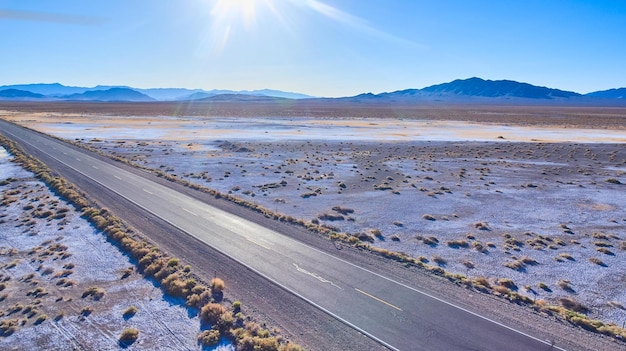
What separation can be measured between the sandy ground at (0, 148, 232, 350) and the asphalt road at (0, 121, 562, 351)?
188 inches

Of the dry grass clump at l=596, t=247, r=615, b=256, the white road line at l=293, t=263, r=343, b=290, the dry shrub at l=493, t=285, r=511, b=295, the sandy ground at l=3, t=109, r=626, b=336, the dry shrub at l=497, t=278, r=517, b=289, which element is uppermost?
the white road line at l=293, t=263, r=343, b=290

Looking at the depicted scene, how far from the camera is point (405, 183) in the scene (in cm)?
4253

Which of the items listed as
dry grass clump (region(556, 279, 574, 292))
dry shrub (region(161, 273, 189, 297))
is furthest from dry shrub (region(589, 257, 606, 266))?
dry shrub (region(161, 273, 189, 297))

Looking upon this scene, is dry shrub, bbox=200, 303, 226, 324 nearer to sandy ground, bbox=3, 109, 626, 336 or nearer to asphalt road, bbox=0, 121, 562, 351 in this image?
asphalt road, bbox=0, 121, 562, 351

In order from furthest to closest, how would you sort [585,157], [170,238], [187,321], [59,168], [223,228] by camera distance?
1. [585,157]
2. [59,168]
3. [223,228]
4. [170,238]
5. [187,321]

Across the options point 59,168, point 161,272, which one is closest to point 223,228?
point 161,272

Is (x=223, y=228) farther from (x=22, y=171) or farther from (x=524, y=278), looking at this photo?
(x=22, y=171)

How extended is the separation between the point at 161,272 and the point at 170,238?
17.0 ft

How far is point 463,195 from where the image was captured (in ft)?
122

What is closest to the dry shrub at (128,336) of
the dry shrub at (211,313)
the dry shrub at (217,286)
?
the dry shrub at (211,313)

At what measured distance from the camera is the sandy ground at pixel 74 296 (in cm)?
1407

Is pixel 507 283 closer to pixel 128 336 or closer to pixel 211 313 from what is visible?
pixel 211 313

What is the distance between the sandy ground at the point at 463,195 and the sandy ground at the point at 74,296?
1351cm

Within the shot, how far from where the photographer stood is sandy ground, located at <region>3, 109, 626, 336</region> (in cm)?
2125
